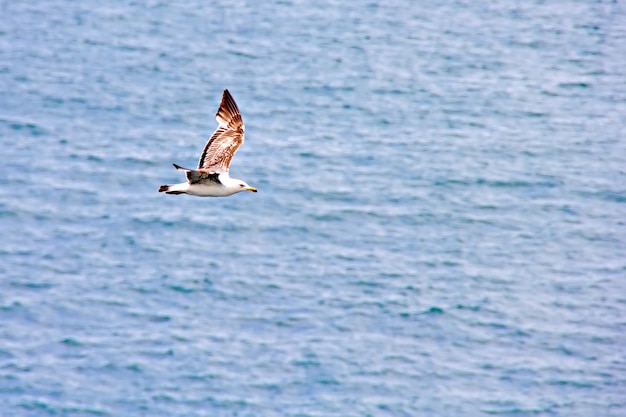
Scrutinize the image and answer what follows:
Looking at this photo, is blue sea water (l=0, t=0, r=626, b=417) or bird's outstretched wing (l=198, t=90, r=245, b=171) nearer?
bird's outstretched wing (l=198, t=90, r=245, b=171)

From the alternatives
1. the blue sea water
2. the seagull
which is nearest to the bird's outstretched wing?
the seagull

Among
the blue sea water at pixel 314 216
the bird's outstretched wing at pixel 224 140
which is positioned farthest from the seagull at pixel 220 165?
the blue sea water at pixel 314 216

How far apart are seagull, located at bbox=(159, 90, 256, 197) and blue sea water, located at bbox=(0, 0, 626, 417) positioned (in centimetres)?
1631

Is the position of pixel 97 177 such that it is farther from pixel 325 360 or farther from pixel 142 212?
pixel 325 360

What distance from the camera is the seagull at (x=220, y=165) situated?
1680 cm

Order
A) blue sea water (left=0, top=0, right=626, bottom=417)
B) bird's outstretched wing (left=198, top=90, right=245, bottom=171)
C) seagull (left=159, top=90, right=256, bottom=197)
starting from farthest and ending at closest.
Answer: blue sea water (left=0, top=0, right=626, bottom=417)
bird's outstretched wing (left=198, top=90, right=245, bottom=171)
seagull (left=159, top=90, right=256, bottom=197)

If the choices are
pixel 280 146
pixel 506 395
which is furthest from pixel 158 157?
pixel 506 395

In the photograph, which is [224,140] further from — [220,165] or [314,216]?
[314,216]

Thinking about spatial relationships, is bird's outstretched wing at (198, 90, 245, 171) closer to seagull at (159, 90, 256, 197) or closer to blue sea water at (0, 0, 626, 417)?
seagull at (159, 90, 256, 197)

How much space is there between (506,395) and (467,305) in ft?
14.5

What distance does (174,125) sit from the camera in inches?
1901

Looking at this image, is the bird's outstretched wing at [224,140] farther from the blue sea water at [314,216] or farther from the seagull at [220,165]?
the blue sea water at [314,216]

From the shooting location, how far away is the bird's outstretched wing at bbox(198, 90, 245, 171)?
1802 centimetres

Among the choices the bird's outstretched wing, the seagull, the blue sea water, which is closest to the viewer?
the seagull
